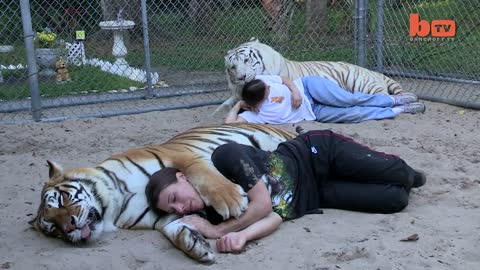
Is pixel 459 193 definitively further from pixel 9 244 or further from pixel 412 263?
pixel 9 244

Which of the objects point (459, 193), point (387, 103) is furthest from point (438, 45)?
point (459, 193)

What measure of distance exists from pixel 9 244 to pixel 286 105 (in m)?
2.99

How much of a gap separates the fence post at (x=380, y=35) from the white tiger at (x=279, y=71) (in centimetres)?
76

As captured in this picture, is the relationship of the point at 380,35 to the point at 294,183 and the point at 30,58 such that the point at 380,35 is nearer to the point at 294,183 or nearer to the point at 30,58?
the point at 30,58

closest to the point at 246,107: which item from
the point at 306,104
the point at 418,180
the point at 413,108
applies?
the point at 306,104

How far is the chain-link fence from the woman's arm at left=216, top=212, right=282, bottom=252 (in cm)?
347

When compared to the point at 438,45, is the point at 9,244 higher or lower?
lower

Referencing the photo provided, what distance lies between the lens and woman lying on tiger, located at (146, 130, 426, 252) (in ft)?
9.62

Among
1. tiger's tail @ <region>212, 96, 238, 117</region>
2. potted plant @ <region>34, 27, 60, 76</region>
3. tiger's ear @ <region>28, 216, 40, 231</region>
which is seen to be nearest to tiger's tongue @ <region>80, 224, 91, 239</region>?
tiger's ear @ <region>28, 216, 40, 231</region>

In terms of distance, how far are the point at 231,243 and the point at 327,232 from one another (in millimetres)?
512

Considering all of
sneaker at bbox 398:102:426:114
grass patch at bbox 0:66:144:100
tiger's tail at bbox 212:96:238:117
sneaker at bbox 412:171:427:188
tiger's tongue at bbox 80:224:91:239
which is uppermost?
sneaker at bbox 412:171:427:188

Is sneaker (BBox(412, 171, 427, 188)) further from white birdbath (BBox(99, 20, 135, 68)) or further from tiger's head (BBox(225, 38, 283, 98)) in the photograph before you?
white birdbath (BBox(99, 20, 135, 68))

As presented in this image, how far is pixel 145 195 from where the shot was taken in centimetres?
307

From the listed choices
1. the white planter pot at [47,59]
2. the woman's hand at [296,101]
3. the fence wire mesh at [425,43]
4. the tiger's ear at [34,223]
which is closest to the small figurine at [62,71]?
the white planter pot at [47,59]
